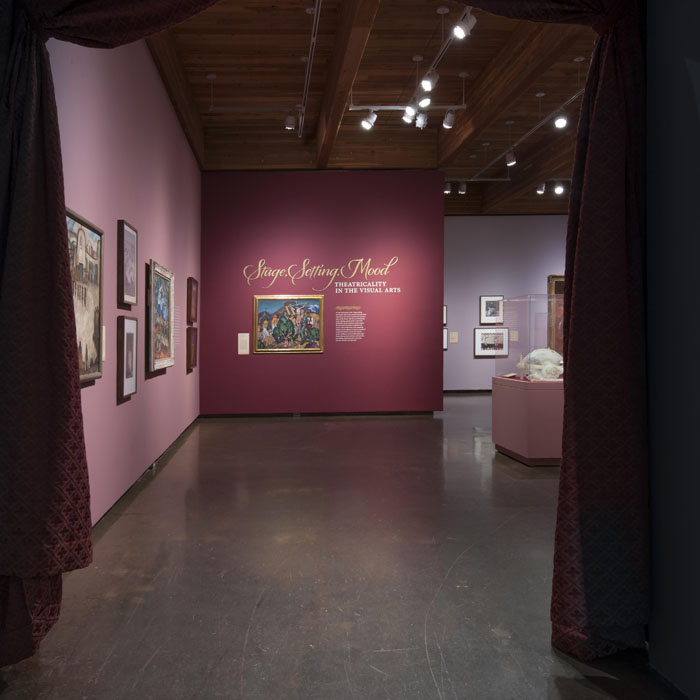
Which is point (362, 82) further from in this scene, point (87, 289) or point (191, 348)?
point (87, 289)

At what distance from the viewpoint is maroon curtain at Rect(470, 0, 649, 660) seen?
2.29 meters

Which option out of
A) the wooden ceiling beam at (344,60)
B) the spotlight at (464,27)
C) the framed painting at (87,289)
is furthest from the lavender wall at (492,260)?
the framed painting at (87,289)

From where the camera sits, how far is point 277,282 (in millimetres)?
9672

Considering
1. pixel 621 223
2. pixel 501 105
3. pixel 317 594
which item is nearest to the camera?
pixel 621 223

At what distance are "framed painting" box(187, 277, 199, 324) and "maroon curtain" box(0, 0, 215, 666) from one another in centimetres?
608

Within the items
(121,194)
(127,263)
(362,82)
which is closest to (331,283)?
(362,82)

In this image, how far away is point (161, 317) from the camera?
6285mm

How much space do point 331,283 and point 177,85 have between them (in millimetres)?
3884

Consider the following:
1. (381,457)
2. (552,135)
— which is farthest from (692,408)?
(552,135)

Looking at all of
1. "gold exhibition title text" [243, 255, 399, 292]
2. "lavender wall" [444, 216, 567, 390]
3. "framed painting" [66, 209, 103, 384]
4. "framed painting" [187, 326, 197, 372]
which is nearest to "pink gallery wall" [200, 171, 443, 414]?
"gold exhibition title text" [243, 255, 399, 292]

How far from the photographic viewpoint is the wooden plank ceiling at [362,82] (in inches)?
242

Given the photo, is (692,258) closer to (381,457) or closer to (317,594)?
(317,594)

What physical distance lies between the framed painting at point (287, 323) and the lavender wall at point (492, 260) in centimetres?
460

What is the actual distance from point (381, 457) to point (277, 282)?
13.9 ft
